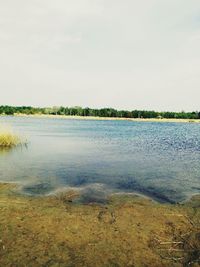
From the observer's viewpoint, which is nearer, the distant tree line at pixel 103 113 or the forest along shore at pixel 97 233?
the forest along shore at pixel 97 233

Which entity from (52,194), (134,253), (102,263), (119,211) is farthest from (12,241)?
(52,194)

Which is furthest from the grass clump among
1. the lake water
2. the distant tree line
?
the distant tree line

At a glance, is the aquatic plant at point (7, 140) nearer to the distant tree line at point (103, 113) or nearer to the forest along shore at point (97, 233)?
the forest along shore at point (97, 233)

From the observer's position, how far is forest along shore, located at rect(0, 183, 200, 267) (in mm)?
6773

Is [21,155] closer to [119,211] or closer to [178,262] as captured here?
[119,211]

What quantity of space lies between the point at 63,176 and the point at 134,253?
9.26 m

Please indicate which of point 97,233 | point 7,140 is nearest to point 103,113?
point 7,140

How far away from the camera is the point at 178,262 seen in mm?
6684

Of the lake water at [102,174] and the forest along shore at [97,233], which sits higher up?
the forest along shore at [97,233]

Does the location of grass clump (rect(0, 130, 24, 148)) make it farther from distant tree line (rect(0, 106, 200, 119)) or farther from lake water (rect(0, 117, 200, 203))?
distant tree line (rect(0, 106, 200, 119))

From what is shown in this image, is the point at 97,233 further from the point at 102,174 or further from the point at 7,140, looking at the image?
the point at 7,140

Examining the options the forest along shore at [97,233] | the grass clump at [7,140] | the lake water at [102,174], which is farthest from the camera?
the grass clump at [7,140]

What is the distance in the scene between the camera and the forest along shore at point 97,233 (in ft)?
22.2

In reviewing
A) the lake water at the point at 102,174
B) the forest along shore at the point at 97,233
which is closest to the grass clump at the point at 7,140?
the lake water at the point at 102,174
